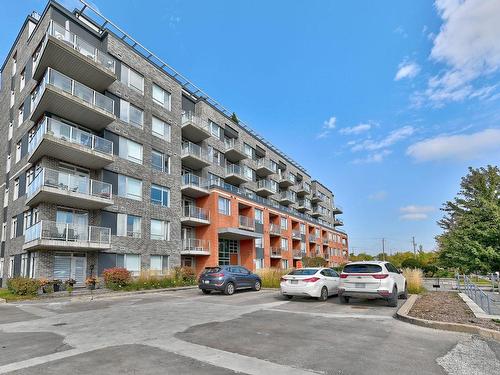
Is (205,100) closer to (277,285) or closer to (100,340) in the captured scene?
(277,285)

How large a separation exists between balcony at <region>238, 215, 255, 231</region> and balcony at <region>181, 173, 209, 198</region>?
5.68 m

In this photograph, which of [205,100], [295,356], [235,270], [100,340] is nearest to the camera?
[295,356]

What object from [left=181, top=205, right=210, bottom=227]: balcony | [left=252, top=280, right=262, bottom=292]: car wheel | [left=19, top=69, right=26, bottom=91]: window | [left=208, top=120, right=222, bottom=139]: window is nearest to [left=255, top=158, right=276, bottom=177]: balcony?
[left=208, top=120, right=222, bottom=139]: window

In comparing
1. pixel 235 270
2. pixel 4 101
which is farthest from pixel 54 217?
pixel 4 101

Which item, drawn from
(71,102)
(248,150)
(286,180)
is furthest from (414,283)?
(286,180)

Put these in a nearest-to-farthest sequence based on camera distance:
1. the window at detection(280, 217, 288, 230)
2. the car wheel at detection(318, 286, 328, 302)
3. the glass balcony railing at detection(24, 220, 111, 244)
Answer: the car wheel at detection(318, 286, 328, 302), the glass balcony railing at detection(24, 220, 111, 244), the window at detection(280, 217, 288, 230)

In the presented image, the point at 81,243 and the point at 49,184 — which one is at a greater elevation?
the point at 49,184

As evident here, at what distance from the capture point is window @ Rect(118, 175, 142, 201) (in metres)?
25.6

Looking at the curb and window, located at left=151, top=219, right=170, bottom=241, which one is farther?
window, located at left=151, top=219, right=170, bottom=241

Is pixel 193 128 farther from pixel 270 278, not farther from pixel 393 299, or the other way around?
pixel 393 299

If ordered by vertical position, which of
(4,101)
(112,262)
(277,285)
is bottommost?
(277,285)

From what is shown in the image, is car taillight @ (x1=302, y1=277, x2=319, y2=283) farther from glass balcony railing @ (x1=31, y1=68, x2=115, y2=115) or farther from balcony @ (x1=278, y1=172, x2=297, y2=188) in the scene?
balcony @ (x1=278, y1=172, x2=297, y2=188)

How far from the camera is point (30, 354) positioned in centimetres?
670

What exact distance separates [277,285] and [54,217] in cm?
1478
